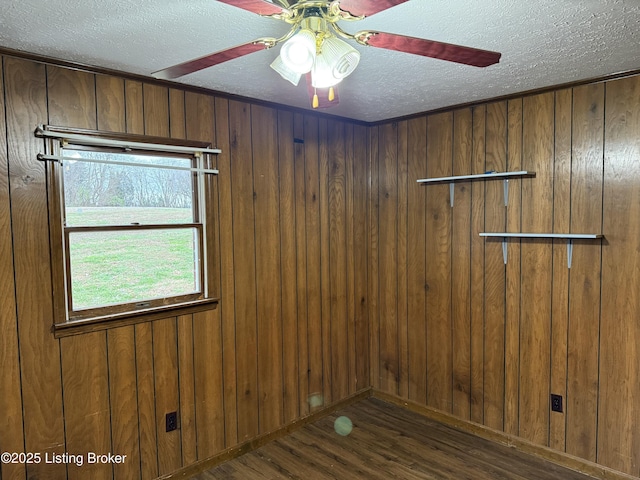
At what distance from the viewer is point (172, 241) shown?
2.62m

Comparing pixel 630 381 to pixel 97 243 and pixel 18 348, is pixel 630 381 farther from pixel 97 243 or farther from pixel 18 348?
pixel 18 348

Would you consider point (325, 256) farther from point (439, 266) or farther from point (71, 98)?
point (71, 98)

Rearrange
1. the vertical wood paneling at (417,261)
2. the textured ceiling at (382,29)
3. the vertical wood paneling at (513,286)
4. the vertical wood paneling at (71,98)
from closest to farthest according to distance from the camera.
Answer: the textured ceiling at (382,29), the vertical wood paneling at (71,98), the vertical wood paneling at (513,286), the vertical wood paneling at (417,261)

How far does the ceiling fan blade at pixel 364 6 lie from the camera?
1114mm

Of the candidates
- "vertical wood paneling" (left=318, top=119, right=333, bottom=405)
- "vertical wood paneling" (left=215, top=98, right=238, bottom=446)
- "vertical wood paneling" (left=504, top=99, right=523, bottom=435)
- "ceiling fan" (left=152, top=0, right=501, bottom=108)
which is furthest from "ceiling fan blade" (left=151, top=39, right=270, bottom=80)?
"vertical wood paneling" (left=504, top=99, right=523, bottom=435)

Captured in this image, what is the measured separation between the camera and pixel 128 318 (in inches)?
94.6

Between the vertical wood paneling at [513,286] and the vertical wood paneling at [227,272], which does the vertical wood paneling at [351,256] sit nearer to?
the vertical wood paneling at [227,272]

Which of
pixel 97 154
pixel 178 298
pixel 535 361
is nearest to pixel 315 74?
pixel 97 154

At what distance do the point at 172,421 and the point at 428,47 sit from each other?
2447 millimetres

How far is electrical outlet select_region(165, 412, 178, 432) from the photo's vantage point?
2582 millimetres

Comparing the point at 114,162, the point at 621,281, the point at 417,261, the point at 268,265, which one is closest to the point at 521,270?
the point at 621,281

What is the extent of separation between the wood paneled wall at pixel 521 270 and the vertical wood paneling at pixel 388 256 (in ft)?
0.04

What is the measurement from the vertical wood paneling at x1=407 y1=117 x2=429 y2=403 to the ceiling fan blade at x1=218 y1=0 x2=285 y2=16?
7.64 feet

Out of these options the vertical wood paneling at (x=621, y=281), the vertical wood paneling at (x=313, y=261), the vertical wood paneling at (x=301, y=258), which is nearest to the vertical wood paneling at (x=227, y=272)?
the vertical wood paneling at (x=301, y=258)
